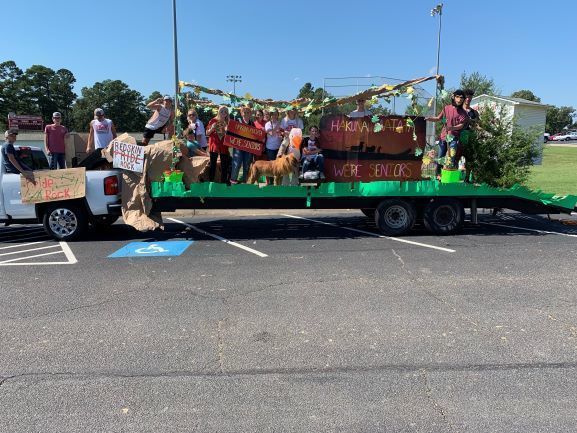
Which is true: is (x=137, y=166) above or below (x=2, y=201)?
above

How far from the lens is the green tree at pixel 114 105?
9294 cm

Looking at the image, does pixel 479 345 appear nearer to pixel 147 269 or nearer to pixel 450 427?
pixel 450 427

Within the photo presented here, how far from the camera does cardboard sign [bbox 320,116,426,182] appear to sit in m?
9.04

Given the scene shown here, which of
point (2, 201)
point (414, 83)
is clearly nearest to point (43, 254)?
point (2, 201)

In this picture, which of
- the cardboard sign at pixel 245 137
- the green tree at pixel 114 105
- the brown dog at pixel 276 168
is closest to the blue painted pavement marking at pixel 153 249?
the brown dog at pixel 276 168

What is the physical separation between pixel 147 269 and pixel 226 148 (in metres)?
3.23

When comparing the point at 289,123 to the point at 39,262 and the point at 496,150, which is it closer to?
the point at 496,150

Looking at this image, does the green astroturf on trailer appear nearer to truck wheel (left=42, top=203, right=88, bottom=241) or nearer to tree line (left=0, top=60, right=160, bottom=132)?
truck wheel (left=42, top=203, right=88, bottom=241)

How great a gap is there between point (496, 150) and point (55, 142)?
8.92 meters

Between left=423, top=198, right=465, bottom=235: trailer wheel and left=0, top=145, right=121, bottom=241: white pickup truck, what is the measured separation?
5.78m

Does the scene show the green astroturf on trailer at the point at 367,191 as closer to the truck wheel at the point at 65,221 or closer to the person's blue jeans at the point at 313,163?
the person's blue jeans at the point at 313,163

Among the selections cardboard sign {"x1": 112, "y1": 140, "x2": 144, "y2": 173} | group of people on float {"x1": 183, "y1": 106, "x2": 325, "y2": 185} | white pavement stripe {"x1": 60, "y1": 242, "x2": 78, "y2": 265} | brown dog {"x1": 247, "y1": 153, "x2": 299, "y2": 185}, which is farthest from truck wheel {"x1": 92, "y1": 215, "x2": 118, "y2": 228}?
brown dog {"x1": 247, "y1": 153, "x2": 299, "y2": 185}

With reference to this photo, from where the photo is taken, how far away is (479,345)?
397cm

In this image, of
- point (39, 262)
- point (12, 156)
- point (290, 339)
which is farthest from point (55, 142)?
point (290, 339)
